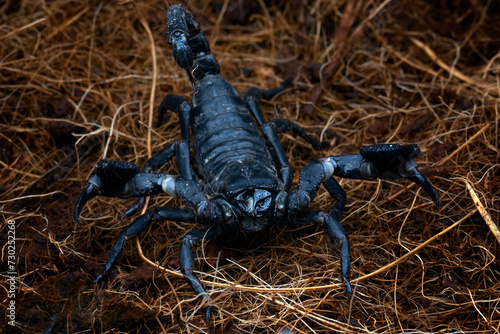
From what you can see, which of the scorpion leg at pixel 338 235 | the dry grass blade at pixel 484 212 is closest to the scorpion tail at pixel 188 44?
the scorpion leg at pixel 338 235

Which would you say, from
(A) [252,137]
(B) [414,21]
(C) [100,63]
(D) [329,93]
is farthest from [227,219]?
(B) [414,21]

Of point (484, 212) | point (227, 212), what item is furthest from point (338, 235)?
point (484, 212)

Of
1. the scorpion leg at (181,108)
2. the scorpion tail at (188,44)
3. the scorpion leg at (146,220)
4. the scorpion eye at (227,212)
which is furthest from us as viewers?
the scorpion leg at (181,108)

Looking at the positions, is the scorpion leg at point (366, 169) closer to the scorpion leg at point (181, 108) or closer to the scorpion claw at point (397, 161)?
the scorpion claw at point (397, 161)

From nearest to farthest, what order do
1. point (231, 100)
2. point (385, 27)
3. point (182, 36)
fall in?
point (182, 36), point (231, 100), point (385, 27)

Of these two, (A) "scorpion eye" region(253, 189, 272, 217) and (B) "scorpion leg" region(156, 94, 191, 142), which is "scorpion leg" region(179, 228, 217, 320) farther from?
(B) "scorpion leg" region(156, 94, 191, 142)

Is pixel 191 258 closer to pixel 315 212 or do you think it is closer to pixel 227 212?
pixel 227 212

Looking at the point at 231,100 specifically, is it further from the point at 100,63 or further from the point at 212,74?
the point at 100,63

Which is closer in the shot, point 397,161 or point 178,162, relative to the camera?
point 397,161
